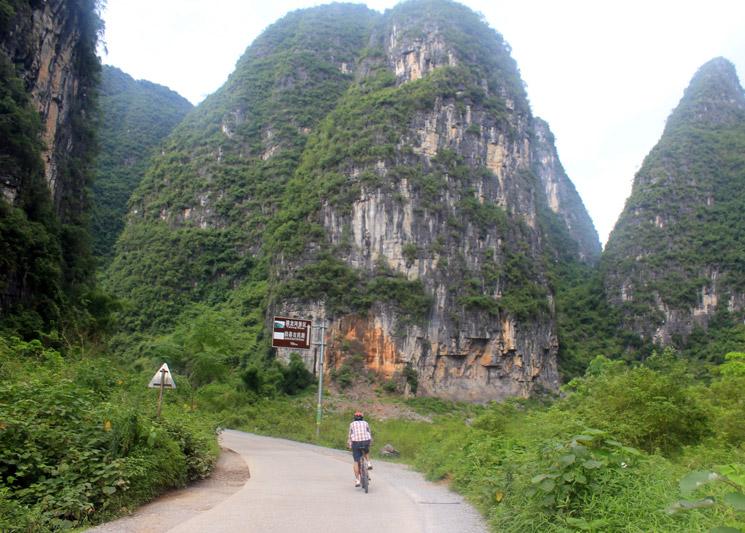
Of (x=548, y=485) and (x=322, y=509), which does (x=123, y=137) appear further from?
(x=548, y=485)

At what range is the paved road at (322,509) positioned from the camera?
257 inches

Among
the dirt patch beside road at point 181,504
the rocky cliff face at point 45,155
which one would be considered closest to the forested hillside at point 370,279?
the rocky cliff face at point 45,155

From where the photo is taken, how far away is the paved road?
654cm

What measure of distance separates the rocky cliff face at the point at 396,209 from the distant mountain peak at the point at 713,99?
4101 centimetres

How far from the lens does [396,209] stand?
61.6 m

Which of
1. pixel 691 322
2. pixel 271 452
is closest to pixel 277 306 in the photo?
pixel 271 452

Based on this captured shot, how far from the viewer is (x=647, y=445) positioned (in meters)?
10.2

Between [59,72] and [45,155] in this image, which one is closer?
[45,155]

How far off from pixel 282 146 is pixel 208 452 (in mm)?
80090

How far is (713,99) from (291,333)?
109m

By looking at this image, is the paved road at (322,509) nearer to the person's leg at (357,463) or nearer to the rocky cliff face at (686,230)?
the person's leg at (357,463)

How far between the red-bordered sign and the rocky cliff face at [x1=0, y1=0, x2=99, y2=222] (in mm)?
10222

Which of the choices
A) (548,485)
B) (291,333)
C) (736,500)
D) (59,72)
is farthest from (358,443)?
(59,72)

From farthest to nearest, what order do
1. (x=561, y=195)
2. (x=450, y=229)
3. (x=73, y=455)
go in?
1. (x=561, y=195)
2. (x=450, y=229)
3. (x=73, y=455)
